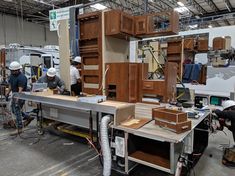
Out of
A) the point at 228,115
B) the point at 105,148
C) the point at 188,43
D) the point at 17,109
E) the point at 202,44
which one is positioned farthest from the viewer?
the point at 202,44

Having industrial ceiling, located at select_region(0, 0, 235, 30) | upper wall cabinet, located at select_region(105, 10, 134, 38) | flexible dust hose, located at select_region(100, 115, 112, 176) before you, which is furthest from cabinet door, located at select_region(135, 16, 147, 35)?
industrial ceiling, located at select_region(0, 0, 235, 30)

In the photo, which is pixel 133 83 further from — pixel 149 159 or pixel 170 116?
pixel 149 159

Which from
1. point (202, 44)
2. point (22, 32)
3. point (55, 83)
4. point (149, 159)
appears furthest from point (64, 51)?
point (22, 32)

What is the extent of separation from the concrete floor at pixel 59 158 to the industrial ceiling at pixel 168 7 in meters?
6.74

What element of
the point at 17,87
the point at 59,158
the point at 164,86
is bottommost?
the point at 59,158

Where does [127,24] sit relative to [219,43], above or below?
above

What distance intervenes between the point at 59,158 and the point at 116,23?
2.32 metres

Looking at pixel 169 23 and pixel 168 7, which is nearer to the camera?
pixel 169 23

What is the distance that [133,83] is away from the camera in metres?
3.25

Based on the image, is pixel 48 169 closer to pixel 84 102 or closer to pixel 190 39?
pixel 84 102

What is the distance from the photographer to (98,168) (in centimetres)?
277

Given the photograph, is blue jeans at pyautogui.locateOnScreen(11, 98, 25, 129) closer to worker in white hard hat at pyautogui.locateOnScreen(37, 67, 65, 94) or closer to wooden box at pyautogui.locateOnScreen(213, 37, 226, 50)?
worker in white hard hat at pyautogui.locateOnScreen(37, 67, 65, 94)

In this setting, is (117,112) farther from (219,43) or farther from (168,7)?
(168,7)

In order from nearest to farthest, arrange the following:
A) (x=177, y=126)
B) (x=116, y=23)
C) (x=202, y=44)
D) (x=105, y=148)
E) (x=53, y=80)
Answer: (x=177, y=126), (x=105, y=148), (x=116, y=23), (x=53, y=80), (x=202, y=44)
